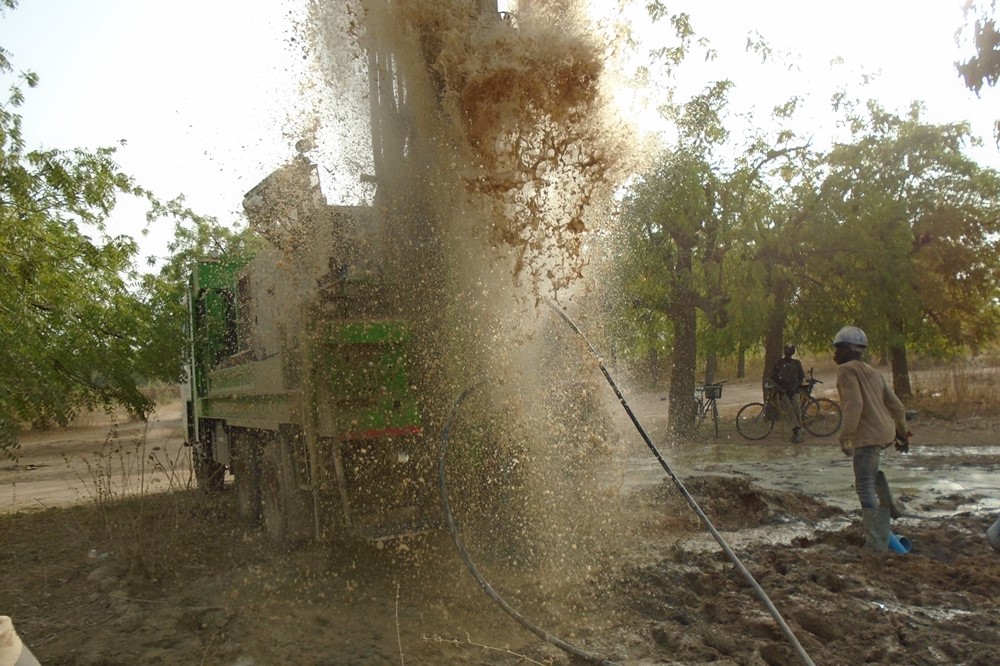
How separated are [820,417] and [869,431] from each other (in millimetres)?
9708

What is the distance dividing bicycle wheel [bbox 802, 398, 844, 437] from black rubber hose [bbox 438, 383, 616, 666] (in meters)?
11.0

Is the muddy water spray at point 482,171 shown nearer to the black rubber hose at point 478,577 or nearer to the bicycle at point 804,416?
the black rubber hose at point 478,577

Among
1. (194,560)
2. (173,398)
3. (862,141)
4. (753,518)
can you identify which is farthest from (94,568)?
(862,141)

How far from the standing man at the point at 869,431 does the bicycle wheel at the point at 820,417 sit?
30.7ft

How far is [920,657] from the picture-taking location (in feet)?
12.5

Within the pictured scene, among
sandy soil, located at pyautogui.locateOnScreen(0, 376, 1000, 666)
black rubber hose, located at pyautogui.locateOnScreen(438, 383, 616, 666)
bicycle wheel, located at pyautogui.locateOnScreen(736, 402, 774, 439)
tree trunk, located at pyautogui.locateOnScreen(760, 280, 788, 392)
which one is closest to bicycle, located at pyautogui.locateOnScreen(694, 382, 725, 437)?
bicycle wheel, located at pyautogui.locateOnScreen(736, 402, 774, 439)

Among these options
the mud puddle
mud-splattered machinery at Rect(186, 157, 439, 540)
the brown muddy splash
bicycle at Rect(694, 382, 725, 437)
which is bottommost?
the mud puddle

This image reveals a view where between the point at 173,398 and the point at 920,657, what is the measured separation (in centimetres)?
1113

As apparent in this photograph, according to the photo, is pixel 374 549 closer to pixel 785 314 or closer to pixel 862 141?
pixel 785 314

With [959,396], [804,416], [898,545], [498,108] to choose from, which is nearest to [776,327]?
[804,416]

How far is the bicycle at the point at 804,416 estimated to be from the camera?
48.6 ft

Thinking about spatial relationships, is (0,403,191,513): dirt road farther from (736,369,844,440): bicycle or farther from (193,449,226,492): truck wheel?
(736,369,844,440): bicycle

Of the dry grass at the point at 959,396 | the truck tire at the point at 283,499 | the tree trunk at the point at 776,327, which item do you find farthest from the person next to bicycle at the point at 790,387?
the truck tire at the point at 283,499

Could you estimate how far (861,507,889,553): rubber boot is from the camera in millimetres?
5598
